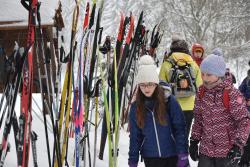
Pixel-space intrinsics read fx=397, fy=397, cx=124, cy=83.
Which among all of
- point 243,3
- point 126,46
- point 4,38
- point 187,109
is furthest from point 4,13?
point 243,3

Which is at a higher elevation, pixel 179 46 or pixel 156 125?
pixel 179 46

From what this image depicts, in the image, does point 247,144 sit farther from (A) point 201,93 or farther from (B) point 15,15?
(B) point 15,15

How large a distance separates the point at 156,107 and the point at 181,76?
5.31 feet

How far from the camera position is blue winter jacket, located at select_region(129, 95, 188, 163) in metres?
3.38

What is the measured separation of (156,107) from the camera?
338 centimetres

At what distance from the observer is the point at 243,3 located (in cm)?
2086

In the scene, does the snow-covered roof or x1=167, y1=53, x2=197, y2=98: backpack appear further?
the snow-covered roof

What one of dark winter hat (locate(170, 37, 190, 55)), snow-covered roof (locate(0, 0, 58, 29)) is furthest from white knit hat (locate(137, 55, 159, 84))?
snow-covered roof (locate(0, 0, 58, 29))

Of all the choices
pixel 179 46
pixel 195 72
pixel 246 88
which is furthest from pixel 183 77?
pixel 246 88

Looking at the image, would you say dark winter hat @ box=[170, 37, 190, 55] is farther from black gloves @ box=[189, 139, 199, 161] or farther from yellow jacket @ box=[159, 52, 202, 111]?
black gloves @ box=[189, 139, 199, 161]

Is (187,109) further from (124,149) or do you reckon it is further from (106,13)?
(106,13)

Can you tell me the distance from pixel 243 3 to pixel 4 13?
58.5 feet

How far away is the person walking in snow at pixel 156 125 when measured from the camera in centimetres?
337

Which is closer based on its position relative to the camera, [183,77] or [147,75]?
[147,75]
